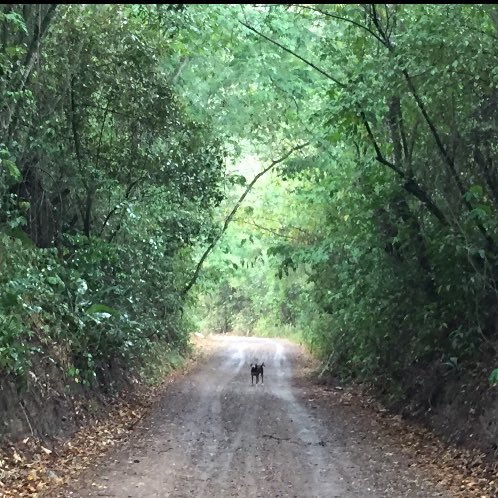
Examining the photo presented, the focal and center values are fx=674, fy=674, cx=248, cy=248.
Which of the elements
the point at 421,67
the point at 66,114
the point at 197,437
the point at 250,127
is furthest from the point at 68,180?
the point at 250,127

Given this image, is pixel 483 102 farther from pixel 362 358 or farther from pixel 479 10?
pixel 362 358

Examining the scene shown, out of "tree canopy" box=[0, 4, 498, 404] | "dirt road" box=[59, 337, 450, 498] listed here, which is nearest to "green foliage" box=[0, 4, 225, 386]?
"tree canopy" box=[0, 4, 498, 404]

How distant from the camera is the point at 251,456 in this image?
9688mm

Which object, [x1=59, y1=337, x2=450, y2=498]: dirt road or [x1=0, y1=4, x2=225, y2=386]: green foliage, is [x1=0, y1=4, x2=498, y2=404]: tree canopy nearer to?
[x1=0, y1=4, x2=225, y2=386]: green foliage

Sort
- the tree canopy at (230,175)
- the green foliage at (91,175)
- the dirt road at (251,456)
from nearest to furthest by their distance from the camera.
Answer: the dirt road at (251,456), the tree canopy at (230,175), the green foliage at (91,175)

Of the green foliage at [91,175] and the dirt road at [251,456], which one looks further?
the green foliage at [91,175]

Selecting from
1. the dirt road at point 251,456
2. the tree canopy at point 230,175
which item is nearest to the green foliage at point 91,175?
the tree canopy at point 230,175

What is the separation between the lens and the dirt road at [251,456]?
313 inches

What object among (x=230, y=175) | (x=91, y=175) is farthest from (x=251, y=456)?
(x=230, y=175)

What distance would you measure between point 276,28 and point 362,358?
318 inches

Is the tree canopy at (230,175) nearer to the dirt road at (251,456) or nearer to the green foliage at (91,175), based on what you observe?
the green foliage at (91,175)

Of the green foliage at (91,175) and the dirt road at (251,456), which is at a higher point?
the green foliage at (91,175)

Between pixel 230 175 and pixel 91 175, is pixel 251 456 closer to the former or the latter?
pixel 91 175

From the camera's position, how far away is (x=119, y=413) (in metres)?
13.2
